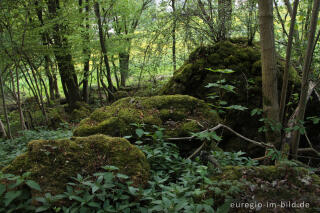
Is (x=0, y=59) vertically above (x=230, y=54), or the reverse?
(x=0, y=59)

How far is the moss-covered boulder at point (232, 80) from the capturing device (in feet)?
14.5

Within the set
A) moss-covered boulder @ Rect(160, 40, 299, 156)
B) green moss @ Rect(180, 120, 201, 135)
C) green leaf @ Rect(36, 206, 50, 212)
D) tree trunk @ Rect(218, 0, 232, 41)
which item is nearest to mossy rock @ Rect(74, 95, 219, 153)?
green moss @ Rect(180, 120, 201, 135)

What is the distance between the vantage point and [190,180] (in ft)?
6.58

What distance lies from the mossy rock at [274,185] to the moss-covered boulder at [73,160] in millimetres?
853

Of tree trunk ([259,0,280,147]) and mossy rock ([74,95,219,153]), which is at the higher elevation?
tree trunk ([259,0,280,147])

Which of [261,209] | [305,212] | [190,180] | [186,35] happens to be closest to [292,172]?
[305,212]

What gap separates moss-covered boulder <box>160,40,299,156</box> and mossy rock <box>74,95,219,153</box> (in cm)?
80

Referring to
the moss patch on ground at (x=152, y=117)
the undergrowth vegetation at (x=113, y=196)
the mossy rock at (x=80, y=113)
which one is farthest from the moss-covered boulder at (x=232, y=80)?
the mossy rock at (x=80, y=113)

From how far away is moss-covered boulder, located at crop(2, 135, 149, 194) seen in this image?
6.22ft

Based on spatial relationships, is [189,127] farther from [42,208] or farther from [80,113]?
[80,113]

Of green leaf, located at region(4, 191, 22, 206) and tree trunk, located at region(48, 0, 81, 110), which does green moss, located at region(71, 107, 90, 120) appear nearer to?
tree trunk, located at region(48, 0, 81, 110)

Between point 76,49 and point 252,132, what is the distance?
7065 mm

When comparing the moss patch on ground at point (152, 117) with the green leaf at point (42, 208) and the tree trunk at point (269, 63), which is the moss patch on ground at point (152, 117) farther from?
the green leaf at point (42, 208)

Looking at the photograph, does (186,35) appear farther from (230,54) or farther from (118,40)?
(118,40)
